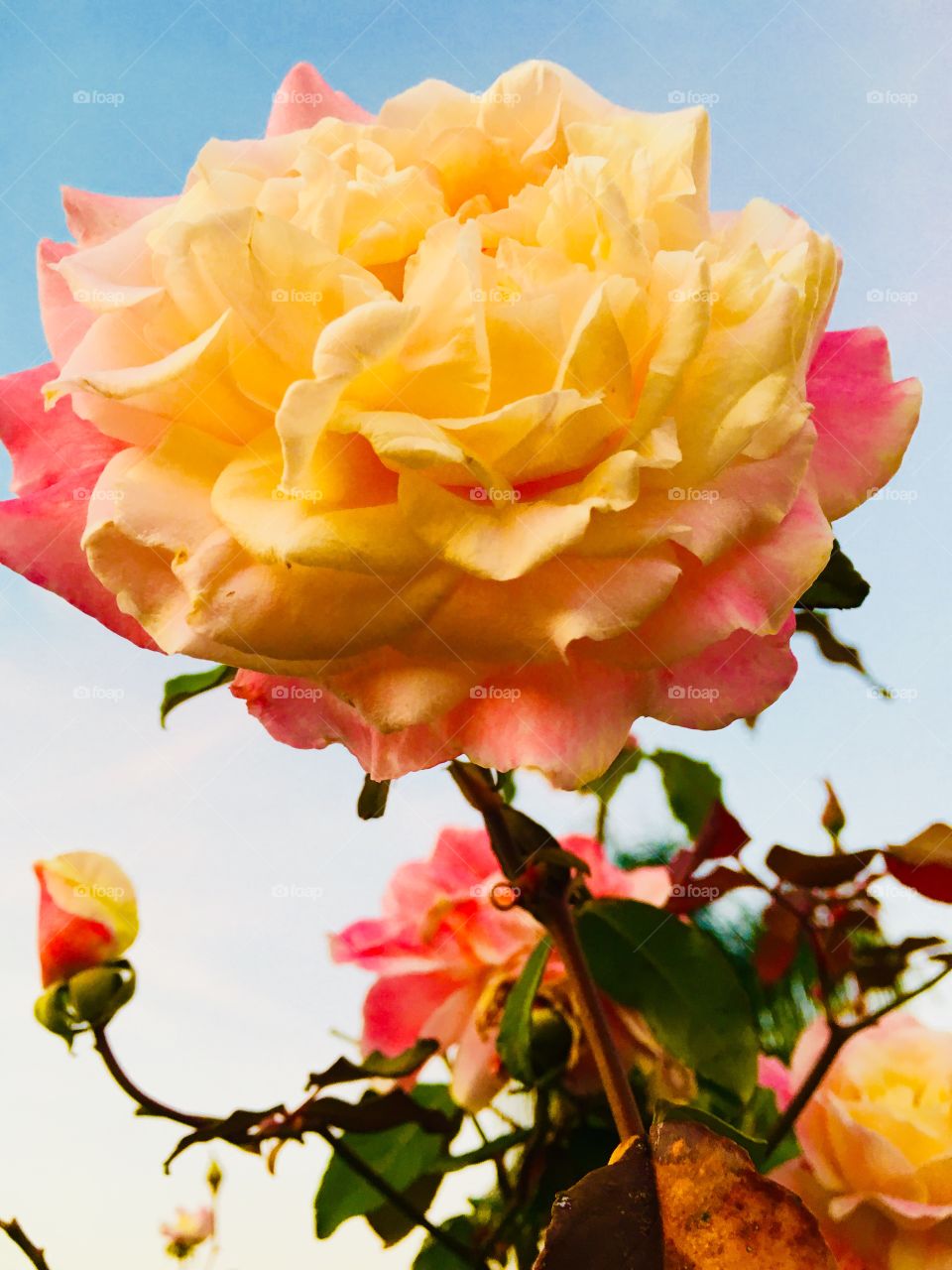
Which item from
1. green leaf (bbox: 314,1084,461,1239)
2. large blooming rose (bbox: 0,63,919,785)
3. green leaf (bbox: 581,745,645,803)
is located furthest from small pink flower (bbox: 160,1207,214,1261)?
large blooming rose (bbox: 0,63,919,785)

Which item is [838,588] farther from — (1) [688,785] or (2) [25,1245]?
(2) [25,1245]

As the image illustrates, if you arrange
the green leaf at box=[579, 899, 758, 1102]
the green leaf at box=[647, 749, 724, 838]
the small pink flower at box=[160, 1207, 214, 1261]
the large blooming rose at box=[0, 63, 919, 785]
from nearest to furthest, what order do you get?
the large blooming rose at box=[0, 63, 919, 785]
the green leaf at box=[579, 899, 758, 1102]
the green leaf at box=[647, 749, 724, 838]
the small pink flower at box=[160, 1207, 214, 1261]

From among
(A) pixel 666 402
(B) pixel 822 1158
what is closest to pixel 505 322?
(A) pixel 666 402

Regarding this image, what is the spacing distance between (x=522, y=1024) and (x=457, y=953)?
53 mm

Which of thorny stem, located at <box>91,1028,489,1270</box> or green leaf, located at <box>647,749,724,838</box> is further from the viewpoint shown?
green leaf, located at <box>647,749,724,838</box>

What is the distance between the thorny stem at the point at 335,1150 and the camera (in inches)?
15.4

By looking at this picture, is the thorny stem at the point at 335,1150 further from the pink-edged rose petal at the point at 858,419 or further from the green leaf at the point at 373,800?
the pink-edged rose petal at the point at 858,419

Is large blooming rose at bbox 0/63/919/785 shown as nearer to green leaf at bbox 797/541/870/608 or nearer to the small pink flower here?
green leaf at bbox 797/541/870/608

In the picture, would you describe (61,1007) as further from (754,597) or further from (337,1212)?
(754,597)

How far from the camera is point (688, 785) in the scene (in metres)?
0.51

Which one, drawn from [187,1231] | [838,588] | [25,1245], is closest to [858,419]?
[838,588]

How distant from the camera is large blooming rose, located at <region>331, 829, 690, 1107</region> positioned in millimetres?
462

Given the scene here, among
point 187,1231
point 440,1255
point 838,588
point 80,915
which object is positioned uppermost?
point 838,588

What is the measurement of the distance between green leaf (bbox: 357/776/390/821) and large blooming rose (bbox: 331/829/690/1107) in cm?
12
